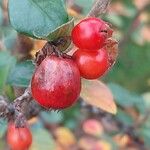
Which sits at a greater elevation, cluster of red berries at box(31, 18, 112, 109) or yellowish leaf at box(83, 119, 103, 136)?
cluster of red berries at box(31, 18, 112, 109)

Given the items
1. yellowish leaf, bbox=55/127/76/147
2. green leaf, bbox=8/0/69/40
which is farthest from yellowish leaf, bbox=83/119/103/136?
green leaf, bbox=8/0/69/40

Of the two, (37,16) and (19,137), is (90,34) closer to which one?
(37,16)

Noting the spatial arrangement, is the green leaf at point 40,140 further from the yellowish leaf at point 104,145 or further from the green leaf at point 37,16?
the green leaf at point 37,16

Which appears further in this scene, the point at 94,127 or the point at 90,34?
the point at 94,127

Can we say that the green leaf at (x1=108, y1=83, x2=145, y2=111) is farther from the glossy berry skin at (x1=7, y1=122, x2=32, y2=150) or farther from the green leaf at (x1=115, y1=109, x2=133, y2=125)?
the glossy berry skin at (x1=7, y1=122, x2=32, y2=150)

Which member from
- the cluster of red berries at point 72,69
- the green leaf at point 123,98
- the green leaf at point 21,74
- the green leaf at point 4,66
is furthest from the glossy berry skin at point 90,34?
the green leaf at point 123,98

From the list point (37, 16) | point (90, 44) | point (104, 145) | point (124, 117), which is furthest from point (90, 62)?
point (104, 145)

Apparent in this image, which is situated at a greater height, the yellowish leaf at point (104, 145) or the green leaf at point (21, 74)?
the green leaf at point (21, 74)
